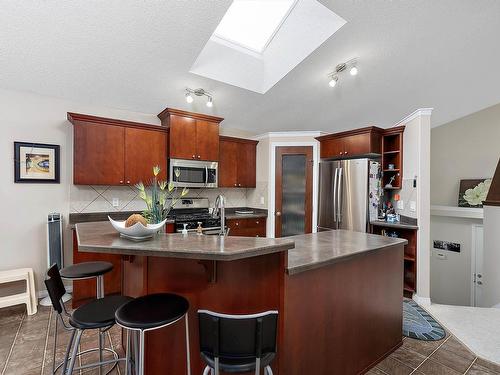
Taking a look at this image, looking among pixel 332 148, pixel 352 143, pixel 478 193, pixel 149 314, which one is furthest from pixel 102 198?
pixel 478 193

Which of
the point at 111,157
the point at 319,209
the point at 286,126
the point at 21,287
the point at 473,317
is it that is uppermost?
the point at 286,126

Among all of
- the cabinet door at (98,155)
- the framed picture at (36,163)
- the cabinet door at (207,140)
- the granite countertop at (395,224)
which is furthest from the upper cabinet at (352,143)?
the framed picture at (36,163)

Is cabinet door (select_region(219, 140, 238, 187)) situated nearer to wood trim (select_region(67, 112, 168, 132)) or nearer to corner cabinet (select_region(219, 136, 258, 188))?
corner cabinet (select_region(219, 136, 258, 188))

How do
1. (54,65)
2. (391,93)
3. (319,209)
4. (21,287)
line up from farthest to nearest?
1. (319,209)
2. (391,93)
3. (21,287)
4. (54,65)

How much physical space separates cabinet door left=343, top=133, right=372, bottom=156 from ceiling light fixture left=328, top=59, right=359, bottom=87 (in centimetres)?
96

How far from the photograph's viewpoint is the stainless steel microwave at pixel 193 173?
147 inches

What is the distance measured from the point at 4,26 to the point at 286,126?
3.66 m

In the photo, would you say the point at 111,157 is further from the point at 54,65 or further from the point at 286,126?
the point at 286,126

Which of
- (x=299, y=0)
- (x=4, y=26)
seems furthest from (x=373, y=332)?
(x=4, y=26)

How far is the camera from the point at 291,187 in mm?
4727

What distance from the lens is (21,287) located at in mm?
3105

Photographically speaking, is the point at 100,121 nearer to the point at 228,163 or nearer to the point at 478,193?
the point at 228,163

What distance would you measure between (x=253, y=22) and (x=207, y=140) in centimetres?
168

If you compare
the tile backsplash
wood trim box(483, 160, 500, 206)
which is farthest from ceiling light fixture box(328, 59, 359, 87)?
the tile backsplash
